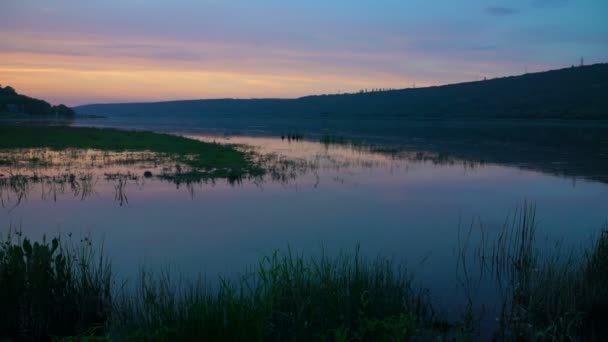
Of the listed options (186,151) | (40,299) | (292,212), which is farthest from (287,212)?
(186,151)

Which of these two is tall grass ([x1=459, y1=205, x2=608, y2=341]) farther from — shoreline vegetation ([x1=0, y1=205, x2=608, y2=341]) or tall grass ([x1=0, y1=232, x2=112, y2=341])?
tall grass ([x1=0, y1=232, x2=112, y2=341])

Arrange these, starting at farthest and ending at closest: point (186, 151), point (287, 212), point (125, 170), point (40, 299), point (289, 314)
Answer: point (186, 151) < point (125, 170) < point (287, 212) < point (40, 299) < point (289, 314)

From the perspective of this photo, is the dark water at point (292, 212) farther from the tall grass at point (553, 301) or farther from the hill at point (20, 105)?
the hill at point (20, 105)

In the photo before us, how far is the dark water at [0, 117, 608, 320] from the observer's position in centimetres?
1083

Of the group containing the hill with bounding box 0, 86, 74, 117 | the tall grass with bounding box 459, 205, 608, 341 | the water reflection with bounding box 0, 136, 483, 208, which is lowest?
the tall grass with bounding box 459, 205, 608, 341

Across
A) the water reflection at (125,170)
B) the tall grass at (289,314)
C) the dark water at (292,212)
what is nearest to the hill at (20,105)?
the water reflection at (125,170)

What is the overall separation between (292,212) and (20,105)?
128843 millimetres

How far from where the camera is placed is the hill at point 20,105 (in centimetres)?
11150

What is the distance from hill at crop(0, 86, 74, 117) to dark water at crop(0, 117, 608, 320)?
104 metres

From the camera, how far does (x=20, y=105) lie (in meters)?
120

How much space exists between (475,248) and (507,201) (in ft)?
23.5

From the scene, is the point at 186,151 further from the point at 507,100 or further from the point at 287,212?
the point at 507,100

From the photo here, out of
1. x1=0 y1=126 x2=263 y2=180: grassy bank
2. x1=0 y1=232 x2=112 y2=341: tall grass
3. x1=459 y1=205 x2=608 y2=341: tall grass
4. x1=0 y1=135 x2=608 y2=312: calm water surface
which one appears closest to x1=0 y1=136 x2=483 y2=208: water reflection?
Result: x1=0 y1=135 x2=608 y2=312: calm water surface

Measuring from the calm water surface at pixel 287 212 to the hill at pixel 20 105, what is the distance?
104 meters
